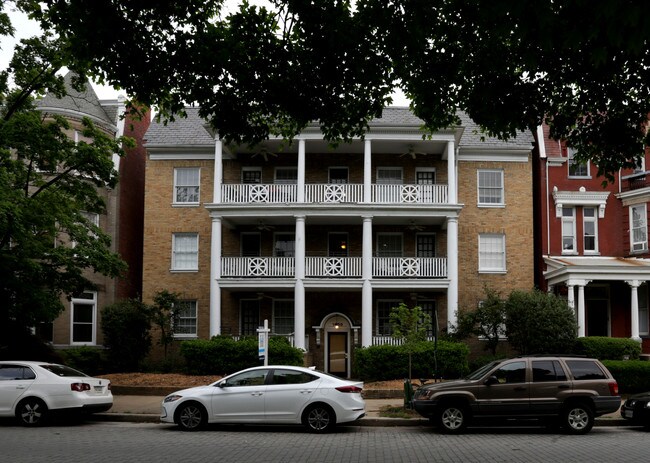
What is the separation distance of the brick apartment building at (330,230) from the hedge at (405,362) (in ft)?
12.8

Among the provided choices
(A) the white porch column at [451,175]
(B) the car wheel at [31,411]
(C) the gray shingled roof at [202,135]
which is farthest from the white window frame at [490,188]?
(B) the car wheel at [31,411]

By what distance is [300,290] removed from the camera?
28.2m

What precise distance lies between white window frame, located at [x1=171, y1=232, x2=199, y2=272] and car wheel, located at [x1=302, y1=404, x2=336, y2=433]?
1651 cm

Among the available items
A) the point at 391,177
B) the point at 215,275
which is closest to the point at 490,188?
the point at 391,177

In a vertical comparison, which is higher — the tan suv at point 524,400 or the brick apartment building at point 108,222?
the brick apartment building at point 108,222

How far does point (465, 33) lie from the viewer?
11531mm

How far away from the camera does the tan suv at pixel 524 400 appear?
15.6 metres

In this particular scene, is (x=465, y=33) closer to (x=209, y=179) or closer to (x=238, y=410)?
(x=238, y=410)

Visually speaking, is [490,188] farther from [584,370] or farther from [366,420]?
[366,420]

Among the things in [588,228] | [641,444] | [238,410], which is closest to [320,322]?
[588,228]

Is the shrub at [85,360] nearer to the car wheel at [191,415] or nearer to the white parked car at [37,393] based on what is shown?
the white parked car at [37,393]

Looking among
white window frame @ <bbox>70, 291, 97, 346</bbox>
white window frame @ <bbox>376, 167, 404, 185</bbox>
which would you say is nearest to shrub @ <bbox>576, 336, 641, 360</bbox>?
white window frame @ <bbox>376, 167, 404, 185</bbox>

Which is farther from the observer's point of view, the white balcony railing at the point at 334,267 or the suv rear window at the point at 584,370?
the white balcony railing at the point at 334,267

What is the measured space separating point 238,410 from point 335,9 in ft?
28.2
